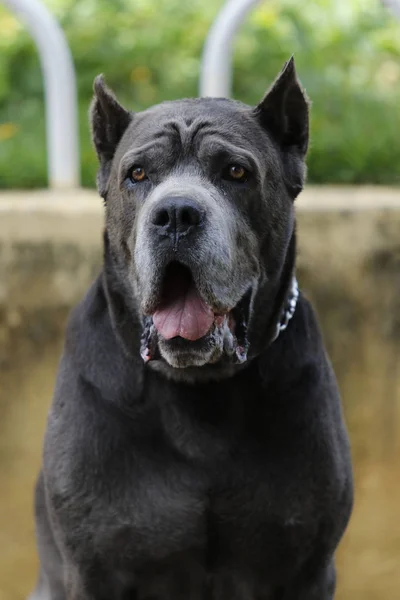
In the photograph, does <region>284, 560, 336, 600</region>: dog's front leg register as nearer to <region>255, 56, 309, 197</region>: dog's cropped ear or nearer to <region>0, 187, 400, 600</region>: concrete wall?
<region>255, 56, 309, 197</region>: dog's cropped ear

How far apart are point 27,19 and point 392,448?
79.6 inches

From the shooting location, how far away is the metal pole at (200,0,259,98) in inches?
155

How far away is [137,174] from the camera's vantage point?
259 cm

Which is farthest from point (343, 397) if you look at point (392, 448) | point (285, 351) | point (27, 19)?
point (27, 19)

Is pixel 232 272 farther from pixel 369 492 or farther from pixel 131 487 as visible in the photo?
pixel 369 492

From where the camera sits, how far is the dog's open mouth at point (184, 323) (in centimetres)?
246

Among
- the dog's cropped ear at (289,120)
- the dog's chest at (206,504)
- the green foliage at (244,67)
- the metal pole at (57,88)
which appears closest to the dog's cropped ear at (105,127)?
the dog's cropped ear at (289,120)

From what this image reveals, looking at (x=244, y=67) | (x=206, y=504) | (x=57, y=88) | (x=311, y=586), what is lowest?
(x=311, y=586)

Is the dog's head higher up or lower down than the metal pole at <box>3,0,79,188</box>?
lower down

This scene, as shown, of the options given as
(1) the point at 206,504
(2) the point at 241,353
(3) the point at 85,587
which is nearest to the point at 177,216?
(2) the point at 241,353

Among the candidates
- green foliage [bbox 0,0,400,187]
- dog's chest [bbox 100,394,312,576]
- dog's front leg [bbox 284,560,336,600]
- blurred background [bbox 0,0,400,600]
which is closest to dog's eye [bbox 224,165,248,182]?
dog's chest [bbox 100,394,312,576]

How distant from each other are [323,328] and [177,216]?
5.37 feet

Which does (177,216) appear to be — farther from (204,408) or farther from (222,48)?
(222,48)

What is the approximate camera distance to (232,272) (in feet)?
8.18
